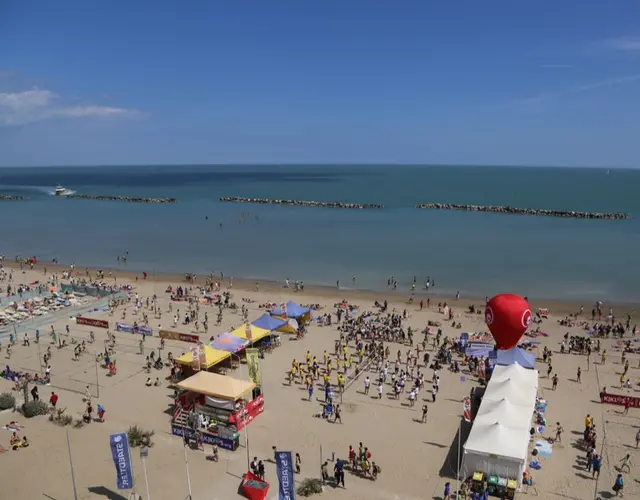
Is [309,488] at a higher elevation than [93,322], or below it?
below

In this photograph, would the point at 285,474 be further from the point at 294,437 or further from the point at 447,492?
the point at 447,492

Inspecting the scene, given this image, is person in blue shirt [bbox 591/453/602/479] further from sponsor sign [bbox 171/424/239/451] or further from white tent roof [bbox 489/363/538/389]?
sponsor sign [bbox 171/424/239/451]

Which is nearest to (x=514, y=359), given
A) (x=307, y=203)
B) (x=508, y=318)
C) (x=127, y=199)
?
(x=508, y=318)

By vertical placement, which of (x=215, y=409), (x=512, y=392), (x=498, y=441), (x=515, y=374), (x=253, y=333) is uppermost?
(x=515, y=374)

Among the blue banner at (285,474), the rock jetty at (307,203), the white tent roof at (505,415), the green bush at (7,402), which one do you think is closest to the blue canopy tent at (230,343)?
the green bush at (7,402)

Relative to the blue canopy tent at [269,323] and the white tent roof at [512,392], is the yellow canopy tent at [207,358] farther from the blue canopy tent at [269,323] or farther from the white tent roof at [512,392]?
the white tent roof at [512,392]

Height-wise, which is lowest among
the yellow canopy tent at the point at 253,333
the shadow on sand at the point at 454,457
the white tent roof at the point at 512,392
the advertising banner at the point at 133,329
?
the shadow on sand at the point at 454,457

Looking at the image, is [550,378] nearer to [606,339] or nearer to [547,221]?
[606,339]
